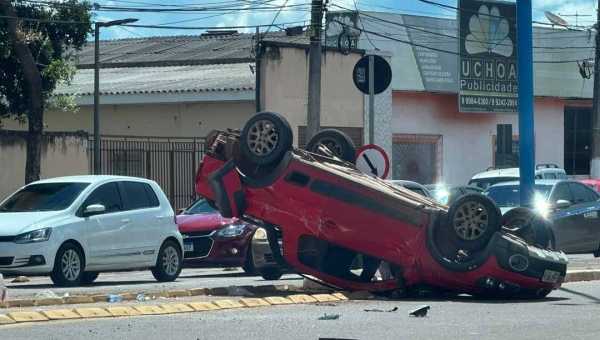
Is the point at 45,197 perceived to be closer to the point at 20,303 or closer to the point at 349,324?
the point at 20,303

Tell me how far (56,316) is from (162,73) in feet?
95.2

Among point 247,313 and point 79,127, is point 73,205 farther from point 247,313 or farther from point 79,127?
point 79,127

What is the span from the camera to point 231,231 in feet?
62.2

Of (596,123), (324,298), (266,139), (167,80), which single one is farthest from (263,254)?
(596,123)

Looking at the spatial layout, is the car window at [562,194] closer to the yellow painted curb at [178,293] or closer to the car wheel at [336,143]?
the car wheel at [336,143]

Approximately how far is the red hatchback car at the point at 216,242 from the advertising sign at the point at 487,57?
23.3m

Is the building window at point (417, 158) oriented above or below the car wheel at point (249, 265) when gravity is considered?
above

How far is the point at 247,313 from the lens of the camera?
1113 centimetres

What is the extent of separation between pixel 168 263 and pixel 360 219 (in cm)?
560

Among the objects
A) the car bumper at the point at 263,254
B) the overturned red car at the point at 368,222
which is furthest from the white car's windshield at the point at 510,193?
the overturned red car at the point at 368,222

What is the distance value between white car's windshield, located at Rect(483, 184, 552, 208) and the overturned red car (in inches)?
335

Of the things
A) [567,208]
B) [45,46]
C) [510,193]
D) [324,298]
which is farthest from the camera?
[45,46]

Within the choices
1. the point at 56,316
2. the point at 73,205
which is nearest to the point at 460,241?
the point at 56,316

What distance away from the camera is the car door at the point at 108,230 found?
16.0 metres
